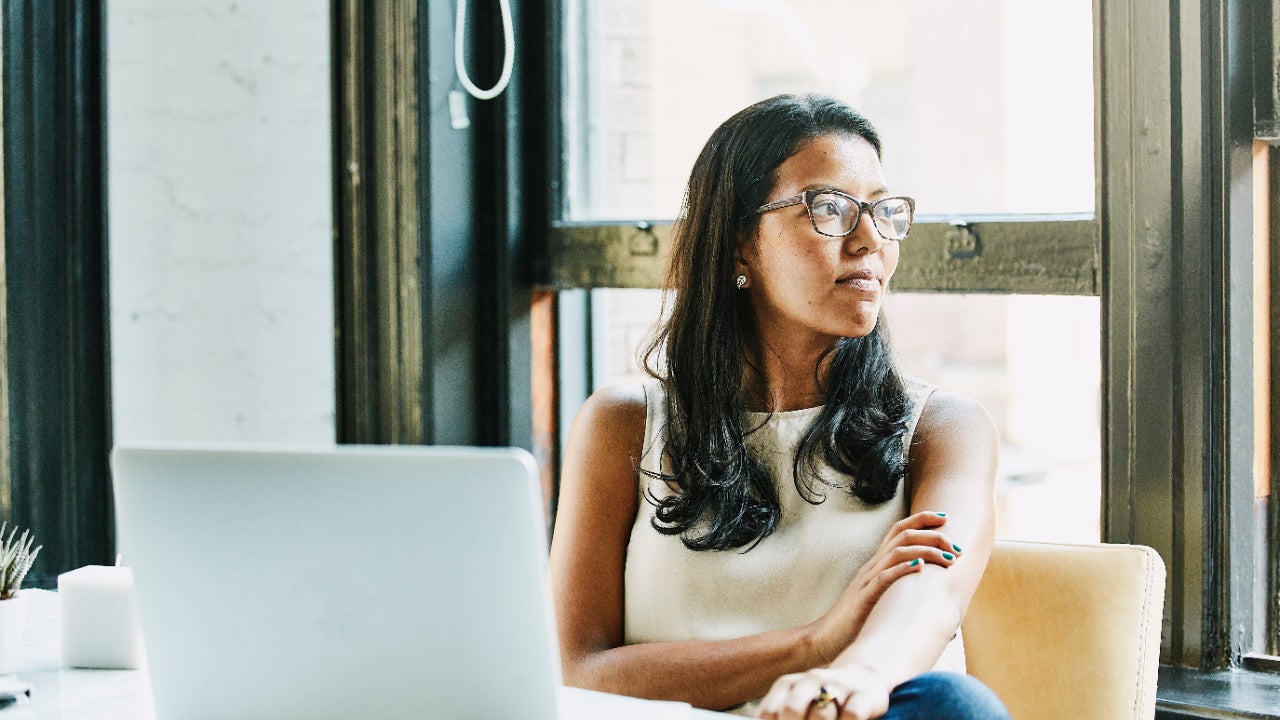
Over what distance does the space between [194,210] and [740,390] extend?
1302 millimetres

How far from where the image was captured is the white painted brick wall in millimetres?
2379

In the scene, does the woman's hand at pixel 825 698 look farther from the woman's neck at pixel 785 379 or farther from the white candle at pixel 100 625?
the white candle at pixel 100 625

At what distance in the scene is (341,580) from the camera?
98 cm

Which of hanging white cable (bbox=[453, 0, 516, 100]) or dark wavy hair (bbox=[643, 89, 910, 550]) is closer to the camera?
dark wavy hair (bbox=[643, 89, 910, 550])

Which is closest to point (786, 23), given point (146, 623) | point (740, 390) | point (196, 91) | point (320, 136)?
point (740, 390)

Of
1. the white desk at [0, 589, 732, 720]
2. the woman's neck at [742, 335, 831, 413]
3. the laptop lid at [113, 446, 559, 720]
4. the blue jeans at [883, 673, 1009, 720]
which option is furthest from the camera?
the woman's neck at [742, 335, 831, 413]

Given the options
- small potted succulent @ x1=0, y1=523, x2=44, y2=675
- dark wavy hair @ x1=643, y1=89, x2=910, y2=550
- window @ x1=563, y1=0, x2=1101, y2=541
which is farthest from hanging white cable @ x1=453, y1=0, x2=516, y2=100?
Answer: small potted succulent @ x1=0, y1=523, x2=44, y2=675

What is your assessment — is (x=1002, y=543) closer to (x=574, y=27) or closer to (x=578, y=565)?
(x=578, y=565)

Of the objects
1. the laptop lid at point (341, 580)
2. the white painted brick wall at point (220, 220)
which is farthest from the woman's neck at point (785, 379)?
the white painted brick wall at point (220, 220)

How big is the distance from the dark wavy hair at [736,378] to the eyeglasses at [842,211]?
2.6 inches

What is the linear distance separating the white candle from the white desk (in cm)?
1

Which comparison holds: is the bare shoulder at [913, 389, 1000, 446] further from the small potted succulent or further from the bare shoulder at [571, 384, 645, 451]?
the small potted succulent

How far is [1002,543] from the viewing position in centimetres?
147

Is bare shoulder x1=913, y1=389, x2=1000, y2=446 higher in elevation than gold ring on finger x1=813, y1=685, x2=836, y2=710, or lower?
higher
